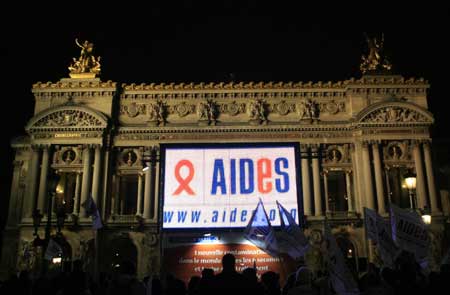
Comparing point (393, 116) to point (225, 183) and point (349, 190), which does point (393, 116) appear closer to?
point (349, 190)

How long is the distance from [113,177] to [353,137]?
1857cm

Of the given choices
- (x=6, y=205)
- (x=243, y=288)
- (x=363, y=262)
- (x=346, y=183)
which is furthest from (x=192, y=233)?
(x=6, y=205)

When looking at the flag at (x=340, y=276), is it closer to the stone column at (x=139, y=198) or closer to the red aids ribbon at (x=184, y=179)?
the red aids ribbon at (x=184, y=179)

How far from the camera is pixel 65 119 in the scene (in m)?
38.8

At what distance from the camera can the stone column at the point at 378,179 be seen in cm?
3650

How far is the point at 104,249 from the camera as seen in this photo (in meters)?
36.4

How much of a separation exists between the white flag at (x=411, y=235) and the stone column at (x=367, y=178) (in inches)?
953

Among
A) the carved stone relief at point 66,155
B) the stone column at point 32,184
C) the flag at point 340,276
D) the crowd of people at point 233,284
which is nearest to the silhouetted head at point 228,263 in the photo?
the crowd of people at point 233,284

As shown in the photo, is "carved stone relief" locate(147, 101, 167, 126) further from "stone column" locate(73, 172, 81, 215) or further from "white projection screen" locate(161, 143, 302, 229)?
"white projection screen" locate(161, 143, 302, 229)

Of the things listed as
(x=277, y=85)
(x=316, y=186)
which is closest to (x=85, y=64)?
(x=277, y=85)

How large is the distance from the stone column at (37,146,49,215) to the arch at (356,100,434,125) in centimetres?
2371

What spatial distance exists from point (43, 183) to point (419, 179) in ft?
91.0

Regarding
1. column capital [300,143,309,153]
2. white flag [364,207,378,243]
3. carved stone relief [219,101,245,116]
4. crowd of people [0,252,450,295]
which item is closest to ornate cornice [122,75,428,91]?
carved stone relief [219,101,245,116]

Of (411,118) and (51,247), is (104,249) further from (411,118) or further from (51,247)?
(411,118)
